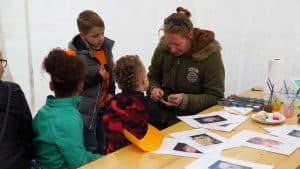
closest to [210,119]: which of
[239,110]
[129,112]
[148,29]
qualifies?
[239,110]

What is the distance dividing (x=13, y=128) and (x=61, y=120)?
7.9 inches

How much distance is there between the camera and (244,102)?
2412 millimetres

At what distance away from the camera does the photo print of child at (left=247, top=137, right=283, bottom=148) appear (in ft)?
5.73

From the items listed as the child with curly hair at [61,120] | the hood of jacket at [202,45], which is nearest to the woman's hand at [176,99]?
the hood of jacket at [202,45]

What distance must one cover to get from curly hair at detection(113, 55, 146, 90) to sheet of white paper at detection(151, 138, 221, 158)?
13.7 inches

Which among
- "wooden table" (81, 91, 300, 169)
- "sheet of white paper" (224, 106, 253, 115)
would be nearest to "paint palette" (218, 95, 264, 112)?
"sheet of white paper" (224, 106, 253, 115)

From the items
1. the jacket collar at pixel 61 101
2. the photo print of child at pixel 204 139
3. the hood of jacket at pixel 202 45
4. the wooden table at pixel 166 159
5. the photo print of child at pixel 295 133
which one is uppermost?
the hood of jacket at pixel 202 45

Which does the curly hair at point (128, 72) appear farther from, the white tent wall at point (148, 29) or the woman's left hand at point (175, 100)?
the white tent wall at point (148, 29)

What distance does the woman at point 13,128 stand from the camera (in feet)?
4.93

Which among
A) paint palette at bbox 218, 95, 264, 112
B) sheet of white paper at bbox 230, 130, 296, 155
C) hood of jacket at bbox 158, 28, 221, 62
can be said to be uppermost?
hood of jacket at bbox 158, 28, 221, 62

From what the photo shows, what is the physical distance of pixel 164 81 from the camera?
2572mm

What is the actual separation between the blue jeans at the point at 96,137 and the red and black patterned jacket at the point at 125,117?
72 cm

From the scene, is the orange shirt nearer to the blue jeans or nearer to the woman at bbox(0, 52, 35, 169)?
the blue jeans

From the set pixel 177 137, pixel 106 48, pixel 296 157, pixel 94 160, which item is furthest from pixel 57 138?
pixel 106 48
